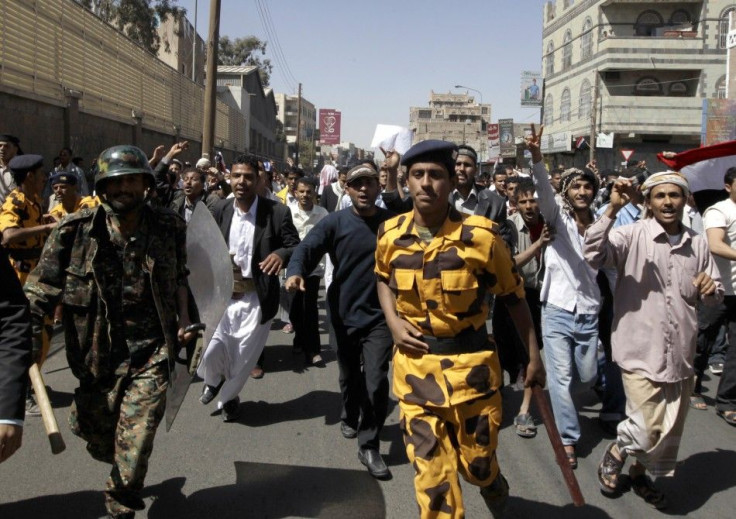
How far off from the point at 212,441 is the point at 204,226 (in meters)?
1.66

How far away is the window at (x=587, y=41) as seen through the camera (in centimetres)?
4316

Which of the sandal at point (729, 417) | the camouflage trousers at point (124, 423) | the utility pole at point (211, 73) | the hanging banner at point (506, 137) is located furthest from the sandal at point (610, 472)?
the hanging banner at point (506, 137)

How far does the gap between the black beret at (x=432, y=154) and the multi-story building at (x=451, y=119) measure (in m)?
103

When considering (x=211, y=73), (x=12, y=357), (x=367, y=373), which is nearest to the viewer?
(x=12, y=357)

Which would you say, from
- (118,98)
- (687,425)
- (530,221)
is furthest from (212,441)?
(118,98)

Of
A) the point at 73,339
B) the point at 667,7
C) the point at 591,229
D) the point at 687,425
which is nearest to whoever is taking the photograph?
the point at 73,339

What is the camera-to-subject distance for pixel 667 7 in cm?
4172

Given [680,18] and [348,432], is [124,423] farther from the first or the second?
[680,18]

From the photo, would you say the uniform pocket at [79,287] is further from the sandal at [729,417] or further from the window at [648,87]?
the window at [648,87]

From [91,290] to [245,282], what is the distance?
2335mm

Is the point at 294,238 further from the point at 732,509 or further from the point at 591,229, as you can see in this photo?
the point at 732,509

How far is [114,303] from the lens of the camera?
3529 millimetres

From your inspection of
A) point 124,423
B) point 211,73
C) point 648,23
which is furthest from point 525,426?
point 648,23

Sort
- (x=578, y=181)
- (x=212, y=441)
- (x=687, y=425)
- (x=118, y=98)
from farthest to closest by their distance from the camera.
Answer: (x=118, y=98) → (x=687, y=425) → (x=212, y=441) → (x=578, y=181)
